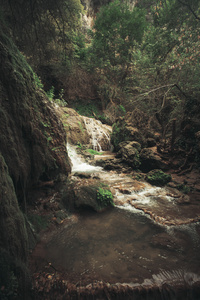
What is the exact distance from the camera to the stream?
8.29 feet

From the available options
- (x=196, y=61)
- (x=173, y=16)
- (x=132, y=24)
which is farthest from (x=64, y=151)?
(x=132, y=24)

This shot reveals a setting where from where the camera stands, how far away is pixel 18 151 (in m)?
3.36

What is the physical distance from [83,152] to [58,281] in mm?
8374

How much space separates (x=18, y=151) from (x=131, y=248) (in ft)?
11.0

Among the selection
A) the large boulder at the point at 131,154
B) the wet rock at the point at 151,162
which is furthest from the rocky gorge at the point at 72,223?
the large boulder at the point at 131,154

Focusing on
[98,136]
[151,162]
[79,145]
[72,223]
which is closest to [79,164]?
[79,145]

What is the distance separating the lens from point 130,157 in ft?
29.3

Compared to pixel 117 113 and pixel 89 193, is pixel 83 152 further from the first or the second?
pixel 117 113

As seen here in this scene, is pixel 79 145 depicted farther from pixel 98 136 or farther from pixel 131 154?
pixel 131 154

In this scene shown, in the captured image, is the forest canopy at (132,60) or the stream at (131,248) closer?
the stream at (131,248)

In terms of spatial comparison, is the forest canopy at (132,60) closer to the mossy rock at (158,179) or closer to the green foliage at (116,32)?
the green foliage at (116,32)

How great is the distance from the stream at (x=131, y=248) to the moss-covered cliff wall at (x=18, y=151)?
1.18m

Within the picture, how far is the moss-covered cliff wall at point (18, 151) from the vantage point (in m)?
1.84

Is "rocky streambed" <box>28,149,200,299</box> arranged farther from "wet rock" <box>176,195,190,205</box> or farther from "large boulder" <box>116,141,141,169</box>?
"large boulder" <box>116,141,141,169</box>
